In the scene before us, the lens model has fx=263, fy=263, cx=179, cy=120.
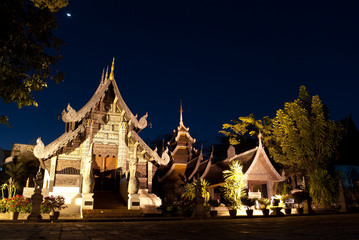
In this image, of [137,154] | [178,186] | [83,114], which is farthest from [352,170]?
[83,114]

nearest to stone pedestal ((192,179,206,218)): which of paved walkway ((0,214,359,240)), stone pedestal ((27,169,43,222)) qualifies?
paved walkway ((0,214,359,240))

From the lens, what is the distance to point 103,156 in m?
15.5

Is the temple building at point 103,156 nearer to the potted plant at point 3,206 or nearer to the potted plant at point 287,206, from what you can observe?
the potted plant at point 3,206

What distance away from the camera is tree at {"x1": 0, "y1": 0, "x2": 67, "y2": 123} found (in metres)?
4.33

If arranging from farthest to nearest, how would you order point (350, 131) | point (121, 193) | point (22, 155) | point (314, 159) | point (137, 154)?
point (22, 155) → point (350, 131) → point (314, 159) → point (137, 154) → point (121, 193)

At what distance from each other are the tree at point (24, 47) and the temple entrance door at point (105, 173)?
1067cm

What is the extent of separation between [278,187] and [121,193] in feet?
45.7

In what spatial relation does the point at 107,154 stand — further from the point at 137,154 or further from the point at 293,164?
the point at 293,164

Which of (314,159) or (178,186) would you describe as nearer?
(314,159)

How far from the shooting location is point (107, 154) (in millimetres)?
15570

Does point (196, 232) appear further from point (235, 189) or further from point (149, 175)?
point (235, 189)

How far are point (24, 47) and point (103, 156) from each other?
11.6 meters

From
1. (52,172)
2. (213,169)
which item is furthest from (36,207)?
(213,169)

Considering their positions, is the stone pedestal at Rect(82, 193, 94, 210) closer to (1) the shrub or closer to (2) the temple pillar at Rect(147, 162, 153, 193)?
(1) the shrub
